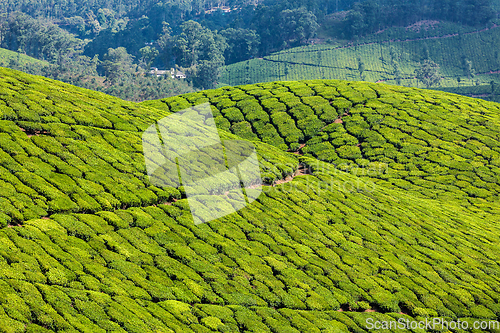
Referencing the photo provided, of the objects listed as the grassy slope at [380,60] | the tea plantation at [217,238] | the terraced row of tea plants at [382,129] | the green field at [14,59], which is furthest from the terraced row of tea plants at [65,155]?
the grassy slope at [380,60]

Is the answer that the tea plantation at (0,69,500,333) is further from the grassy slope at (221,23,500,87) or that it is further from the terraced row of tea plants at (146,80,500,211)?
the grassy slope at (221,23,500,87)

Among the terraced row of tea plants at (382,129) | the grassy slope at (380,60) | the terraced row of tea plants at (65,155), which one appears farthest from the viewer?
the grassy slope at (380,60)

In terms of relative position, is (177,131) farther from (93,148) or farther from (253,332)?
(253,332)

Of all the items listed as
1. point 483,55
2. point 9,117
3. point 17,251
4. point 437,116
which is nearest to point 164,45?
point 483,55

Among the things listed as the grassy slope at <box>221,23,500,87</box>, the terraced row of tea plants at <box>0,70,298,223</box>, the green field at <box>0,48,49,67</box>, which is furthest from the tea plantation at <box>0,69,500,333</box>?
the green field at <box>0,48,49,67</box>

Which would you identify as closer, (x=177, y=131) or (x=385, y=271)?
(x=385, y=271)

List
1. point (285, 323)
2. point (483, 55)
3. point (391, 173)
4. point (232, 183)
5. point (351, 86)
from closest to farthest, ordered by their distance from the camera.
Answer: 1. point (285, 323)
2. point (232, 183)
3. point (391, 173)
4. point (351, 86)
5. point (483, 55)

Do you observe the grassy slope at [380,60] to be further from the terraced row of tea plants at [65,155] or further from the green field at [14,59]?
the terraced row of tea plants at [65,155]
